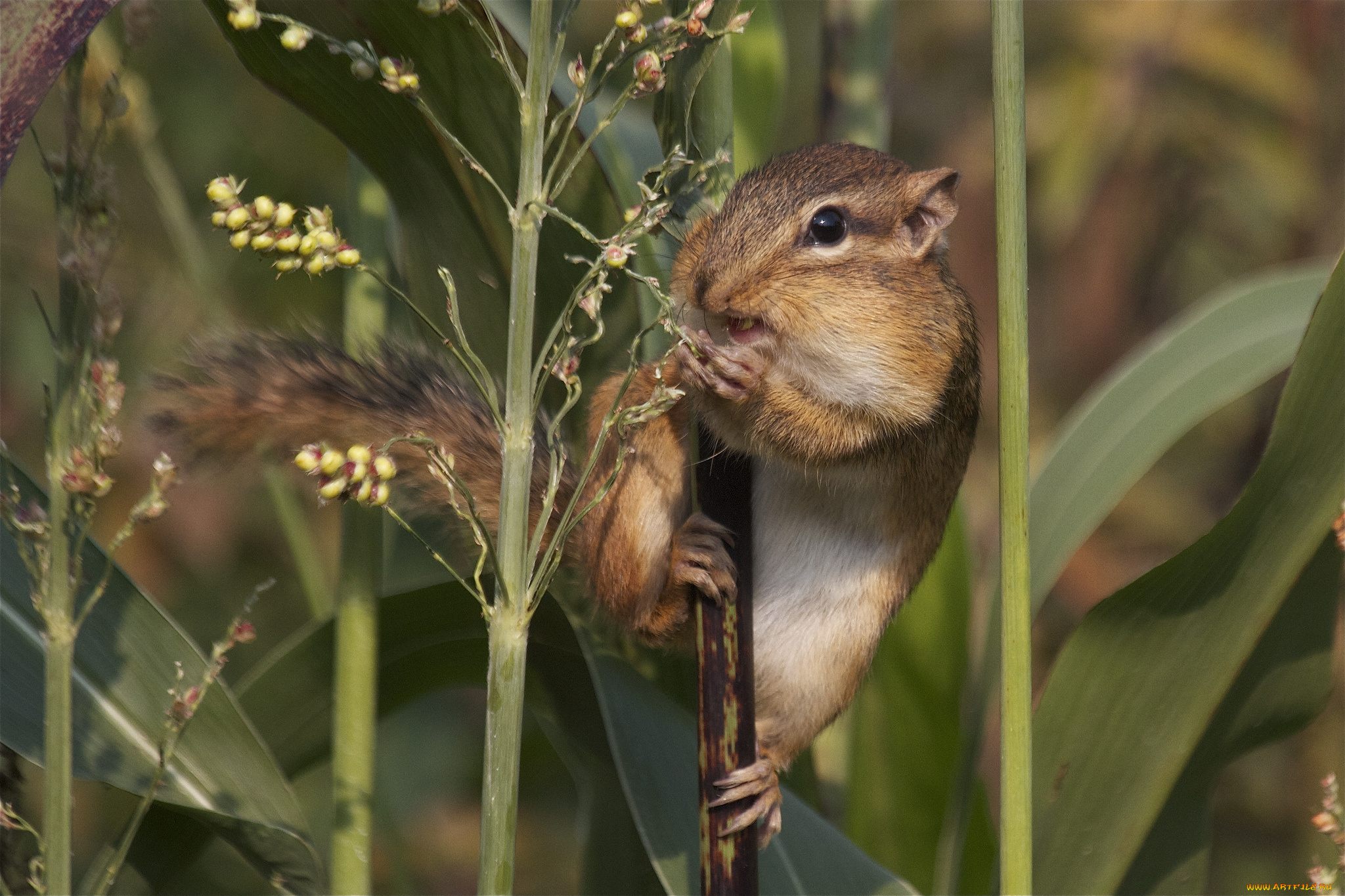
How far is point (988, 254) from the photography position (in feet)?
8.41

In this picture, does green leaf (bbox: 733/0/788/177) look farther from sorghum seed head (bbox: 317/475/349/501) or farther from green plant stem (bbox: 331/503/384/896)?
sorghum seed head (bbox: 317/475/349/501)

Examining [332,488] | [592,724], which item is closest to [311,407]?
[592,724]

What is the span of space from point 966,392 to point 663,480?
1.20 feet

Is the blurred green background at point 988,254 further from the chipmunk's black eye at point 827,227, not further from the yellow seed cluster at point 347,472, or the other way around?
the yellow seed cluster at point 347,472

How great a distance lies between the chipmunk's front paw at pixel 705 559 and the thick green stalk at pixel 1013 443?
25 cm

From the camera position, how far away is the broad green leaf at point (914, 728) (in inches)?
53.9

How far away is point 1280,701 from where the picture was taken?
111cm

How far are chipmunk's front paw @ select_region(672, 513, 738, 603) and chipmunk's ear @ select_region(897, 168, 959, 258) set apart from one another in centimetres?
37

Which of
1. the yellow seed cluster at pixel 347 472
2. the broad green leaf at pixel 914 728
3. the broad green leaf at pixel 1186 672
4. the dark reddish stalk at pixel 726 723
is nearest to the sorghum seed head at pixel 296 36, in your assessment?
the yellow seed cluster at pixel 347 472

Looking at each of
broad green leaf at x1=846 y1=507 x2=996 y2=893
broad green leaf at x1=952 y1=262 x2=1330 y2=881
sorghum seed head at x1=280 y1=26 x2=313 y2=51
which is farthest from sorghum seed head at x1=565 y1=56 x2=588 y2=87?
broad green leaf at x1=846 y1=507 x2=996 y2=893

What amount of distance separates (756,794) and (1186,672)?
0.41 m

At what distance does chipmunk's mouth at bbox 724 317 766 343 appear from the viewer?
1042mm

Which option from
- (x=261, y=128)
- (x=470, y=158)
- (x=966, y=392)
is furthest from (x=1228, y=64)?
(x=470, y=158)

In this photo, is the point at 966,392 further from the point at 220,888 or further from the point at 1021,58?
the point at 220,888
